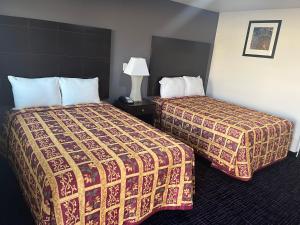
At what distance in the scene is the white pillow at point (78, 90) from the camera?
2.76 metres

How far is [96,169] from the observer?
152 centimetres

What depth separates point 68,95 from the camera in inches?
109

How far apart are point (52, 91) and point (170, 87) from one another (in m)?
1.82

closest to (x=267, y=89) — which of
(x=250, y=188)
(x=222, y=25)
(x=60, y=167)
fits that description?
(x=222, y=25)

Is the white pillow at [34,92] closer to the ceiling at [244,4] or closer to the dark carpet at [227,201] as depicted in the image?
the dark carpet at [227,201]

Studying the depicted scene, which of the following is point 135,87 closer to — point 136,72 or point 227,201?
point 136,72

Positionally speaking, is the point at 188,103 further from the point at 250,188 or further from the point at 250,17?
the point at 250,17

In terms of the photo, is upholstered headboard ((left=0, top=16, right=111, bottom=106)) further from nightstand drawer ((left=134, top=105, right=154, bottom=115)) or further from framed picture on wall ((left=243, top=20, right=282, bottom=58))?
framed picture on wall ((left=243, top=20, right=282, bottom=58))

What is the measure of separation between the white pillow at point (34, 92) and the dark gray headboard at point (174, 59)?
1.57 meters

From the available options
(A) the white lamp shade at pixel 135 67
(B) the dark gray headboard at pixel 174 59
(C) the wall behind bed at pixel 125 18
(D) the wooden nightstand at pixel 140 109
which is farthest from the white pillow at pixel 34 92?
(B) the dark gray headboard at pixel 174 59

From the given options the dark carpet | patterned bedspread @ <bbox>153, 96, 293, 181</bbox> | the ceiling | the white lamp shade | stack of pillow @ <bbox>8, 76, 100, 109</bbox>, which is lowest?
the dark carpet

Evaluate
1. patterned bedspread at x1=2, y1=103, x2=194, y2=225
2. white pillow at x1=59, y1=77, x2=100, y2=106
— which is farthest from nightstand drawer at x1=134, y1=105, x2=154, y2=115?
patterned bedspread at x1=2, y1=103, x2=194, y2=225

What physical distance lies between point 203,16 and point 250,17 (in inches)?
30.6

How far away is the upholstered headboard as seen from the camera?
251 cm
